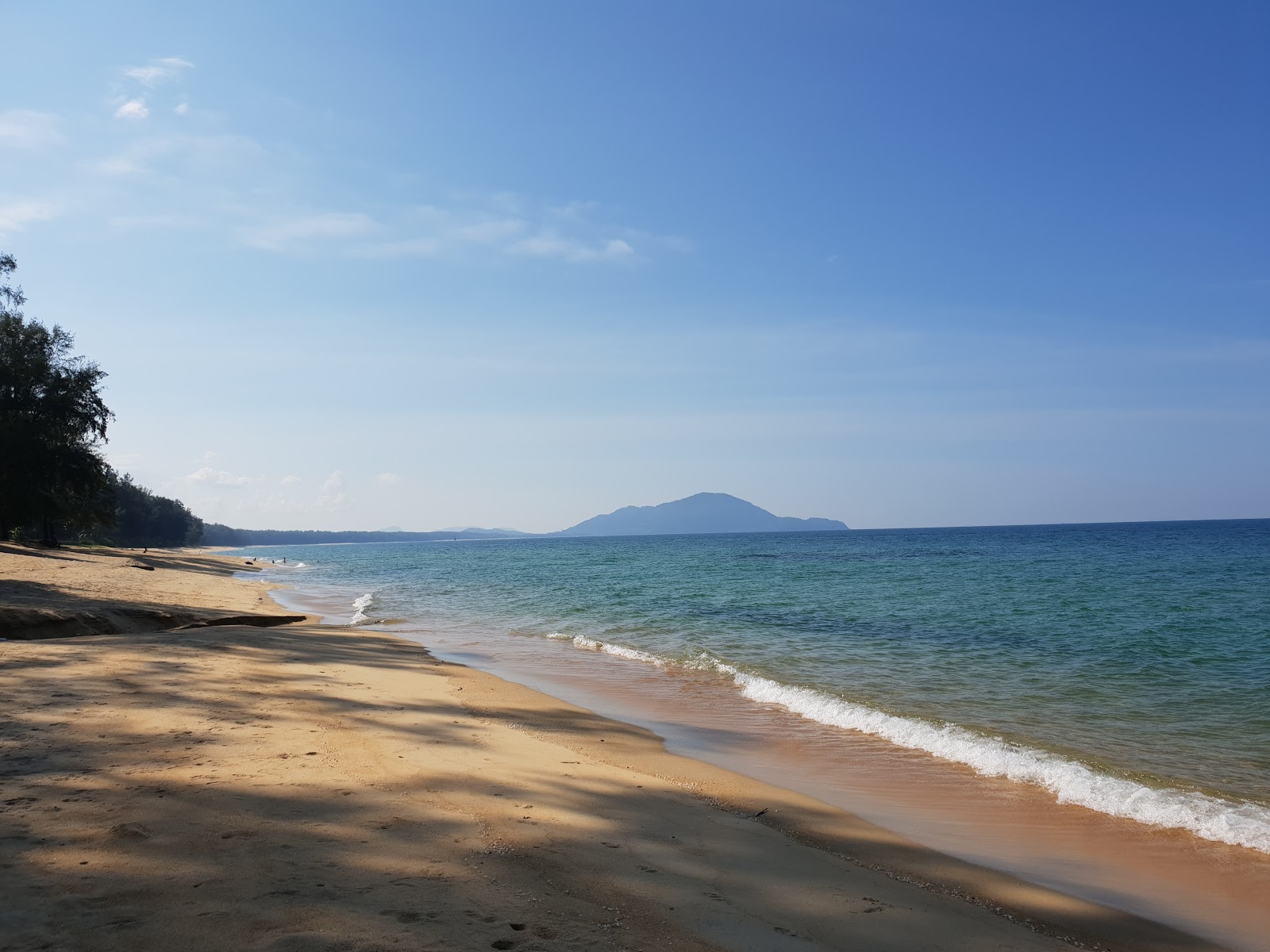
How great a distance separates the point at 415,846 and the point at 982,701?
10128 mm

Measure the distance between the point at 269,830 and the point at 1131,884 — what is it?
622cm

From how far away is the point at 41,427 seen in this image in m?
28.5

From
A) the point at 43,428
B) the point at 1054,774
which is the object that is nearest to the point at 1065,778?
the point at 1054,774

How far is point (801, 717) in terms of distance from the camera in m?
11.4

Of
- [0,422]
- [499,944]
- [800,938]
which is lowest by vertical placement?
[800,938]

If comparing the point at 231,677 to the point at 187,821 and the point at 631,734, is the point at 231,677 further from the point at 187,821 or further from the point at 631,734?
the point at 187,821

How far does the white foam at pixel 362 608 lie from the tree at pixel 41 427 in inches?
478

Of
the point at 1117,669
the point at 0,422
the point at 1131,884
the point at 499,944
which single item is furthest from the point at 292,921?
the point at 0,422

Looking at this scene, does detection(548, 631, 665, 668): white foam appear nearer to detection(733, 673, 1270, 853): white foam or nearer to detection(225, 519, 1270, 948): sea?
detection(225, 519, 1270, 948): sea

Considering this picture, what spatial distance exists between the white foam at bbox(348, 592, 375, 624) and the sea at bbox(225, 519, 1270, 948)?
0.33 metres

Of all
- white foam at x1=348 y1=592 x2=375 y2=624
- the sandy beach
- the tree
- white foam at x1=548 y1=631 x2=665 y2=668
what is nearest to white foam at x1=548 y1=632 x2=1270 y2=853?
the sandy beach

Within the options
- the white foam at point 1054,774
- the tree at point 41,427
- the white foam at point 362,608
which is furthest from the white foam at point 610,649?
the tree at point 41,427

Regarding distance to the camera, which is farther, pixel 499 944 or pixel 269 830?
pixel 269 830

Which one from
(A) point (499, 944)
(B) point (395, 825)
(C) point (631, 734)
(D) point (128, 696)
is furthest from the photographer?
(C) point (631, 734)
